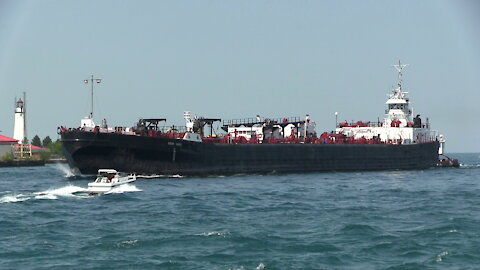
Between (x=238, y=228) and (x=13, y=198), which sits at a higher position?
(x=13, y=198)

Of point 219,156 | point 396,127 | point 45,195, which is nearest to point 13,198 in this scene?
point 45,195

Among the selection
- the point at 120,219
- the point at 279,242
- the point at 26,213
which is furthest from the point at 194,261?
the point at 26,213

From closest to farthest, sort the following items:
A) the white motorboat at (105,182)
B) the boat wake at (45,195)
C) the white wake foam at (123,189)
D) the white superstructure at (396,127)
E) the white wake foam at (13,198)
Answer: the white wake foam at (13,198) → the boat wake at (45,195) → the white motorboat at (105,182) → the white wake foam at (123,189) → the white superstructure at (396,127)

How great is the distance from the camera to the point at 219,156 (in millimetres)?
100750

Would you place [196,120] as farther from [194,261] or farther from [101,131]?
[194,261]

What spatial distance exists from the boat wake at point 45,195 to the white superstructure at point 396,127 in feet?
224

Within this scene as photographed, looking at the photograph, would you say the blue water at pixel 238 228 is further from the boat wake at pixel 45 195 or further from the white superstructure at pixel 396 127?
the white superstructure at pixel 396 127

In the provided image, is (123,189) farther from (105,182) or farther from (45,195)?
(45,195)

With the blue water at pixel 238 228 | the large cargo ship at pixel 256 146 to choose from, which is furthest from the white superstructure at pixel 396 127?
the blue water at pixel 238 228

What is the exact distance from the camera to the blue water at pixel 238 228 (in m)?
39.4

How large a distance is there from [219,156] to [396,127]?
147 feet

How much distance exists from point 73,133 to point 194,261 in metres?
53.8

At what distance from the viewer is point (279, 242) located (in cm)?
4400

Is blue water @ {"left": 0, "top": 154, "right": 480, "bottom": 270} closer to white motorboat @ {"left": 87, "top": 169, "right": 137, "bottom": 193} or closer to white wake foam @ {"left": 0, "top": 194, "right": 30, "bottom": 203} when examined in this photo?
white wake foam @ {"left": 0, "top": 194, "right": 30, "bottom": 203}
